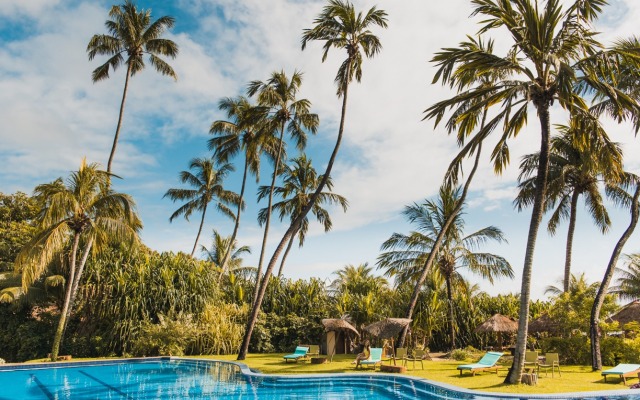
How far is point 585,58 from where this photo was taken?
11180 millimetres

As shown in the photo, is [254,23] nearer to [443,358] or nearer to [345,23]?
[345,23]

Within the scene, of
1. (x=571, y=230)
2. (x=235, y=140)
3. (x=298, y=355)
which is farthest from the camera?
(x=235, y=140)

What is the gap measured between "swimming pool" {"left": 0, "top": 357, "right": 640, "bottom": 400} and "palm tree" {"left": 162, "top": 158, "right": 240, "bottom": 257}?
1729 centimetres

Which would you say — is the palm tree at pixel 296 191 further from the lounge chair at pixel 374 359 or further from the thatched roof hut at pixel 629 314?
the thatched roof hut at pixel 629 314

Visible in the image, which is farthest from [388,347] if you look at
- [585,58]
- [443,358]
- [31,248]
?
[31,248]

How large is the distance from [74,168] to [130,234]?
3502 millimetres

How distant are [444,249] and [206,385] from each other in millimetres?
12754

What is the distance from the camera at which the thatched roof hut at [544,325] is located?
18422mm

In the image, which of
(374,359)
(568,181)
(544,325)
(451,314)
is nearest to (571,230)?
(568,181)

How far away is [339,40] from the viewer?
1833 cm

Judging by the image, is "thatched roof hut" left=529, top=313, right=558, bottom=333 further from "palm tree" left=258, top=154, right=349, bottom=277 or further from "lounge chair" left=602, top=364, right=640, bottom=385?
"palm tree" left=258, top=154, right=349, bottom=277

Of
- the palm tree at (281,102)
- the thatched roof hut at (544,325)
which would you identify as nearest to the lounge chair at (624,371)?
the thatched roof hut at (544,325)

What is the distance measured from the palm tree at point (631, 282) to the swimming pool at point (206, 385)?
74.2ft

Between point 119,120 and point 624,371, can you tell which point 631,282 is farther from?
point 119,120
